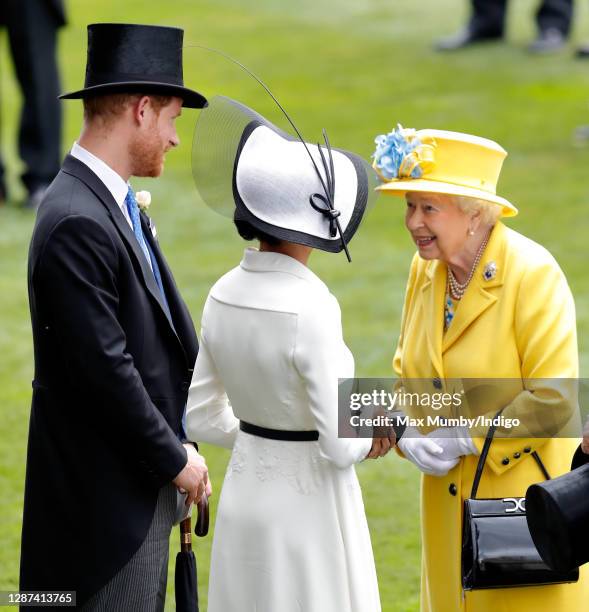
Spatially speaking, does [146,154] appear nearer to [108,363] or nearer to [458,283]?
[108,363]

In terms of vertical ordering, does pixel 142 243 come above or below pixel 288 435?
above

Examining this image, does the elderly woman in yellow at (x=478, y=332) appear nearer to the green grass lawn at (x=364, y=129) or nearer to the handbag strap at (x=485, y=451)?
the handbag strap at (x=485, y=451)

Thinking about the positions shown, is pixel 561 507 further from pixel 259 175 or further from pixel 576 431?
pixel 259 175

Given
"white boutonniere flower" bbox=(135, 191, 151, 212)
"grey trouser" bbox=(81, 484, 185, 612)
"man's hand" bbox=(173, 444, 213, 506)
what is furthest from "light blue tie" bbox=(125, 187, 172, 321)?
"grey trouser" bbox=(81, 484, 185, 612)

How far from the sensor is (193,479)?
12.0 feet

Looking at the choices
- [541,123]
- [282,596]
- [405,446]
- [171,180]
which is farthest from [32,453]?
[541,123]

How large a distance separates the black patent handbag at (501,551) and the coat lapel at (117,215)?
109 centimetres

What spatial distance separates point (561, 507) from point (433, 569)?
0.95 metres

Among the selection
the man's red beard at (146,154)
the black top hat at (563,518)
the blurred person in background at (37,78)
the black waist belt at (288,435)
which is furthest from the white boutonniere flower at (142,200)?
the blurred person in background at (37,78)

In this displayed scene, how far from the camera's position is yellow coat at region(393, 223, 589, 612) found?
3729 mm

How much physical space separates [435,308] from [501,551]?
78cm

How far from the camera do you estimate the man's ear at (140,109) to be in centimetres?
366

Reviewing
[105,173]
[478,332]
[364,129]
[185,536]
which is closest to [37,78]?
[364,129]

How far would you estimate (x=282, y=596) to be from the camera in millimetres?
3525
